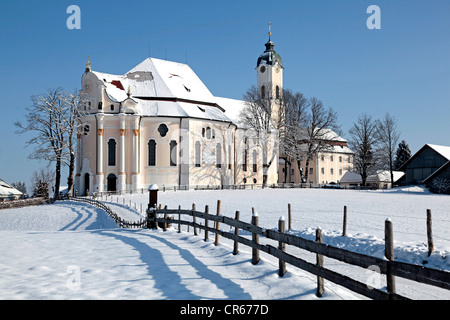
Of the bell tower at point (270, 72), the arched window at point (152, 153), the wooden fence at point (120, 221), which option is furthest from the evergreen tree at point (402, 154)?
the wooden fence at point (120, 221)

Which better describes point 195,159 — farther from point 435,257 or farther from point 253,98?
point 435,257

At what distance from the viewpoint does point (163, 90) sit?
165ft

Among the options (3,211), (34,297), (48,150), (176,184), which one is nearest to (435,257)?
(34,297)

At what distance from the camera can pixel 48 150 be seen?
141 feet

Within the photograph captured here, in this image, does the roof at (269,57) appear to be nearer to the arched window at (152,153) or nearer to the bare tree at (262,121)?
the bare tree at (262,121)

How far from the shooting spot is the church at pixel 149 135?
45.5 meters

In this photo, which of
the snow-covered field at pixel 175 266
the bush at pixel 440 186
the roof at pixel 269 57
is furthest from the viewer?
the roof at pixel 269 57

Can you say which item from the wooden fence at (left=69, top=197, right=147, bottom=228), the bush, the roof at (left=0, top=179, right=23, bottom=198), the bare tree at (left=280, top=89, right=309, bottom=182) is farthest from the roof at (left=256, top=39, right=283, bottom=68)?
the roof at (left=0, top=179, right=23, bottom=198)

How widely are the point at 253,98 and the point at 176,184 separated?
686 inches

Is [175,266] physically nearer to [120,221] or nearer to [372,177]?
[120,221]

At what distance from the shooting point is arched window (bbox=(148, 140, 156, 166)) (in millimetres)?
47006

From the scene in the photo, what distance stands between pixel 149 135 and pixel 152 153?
87.5 inches

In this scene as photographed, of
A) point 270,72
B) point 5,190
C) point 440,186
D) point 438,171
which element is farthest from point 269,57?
point 5,190

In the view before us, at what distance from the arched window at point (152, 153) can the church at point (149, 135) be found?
0.12m
